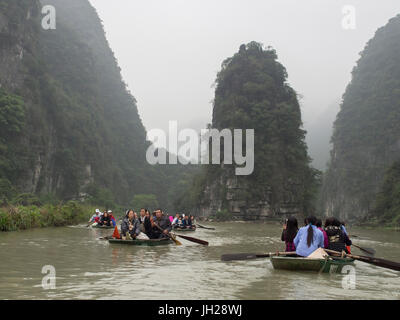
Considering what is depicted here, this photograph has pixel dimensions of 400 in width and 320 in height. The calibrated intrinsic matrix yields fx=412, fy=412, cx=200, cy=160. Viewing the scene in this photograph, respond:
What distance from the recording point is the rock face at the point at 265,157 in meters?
47.2

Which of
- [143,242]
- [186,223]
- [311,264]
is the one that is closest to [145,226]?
[143,242]

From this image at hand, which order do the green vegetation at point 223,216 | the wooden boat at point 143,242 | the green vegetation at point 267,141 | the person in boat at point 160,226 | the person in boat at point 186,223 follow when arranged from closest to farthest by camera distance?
the wooden boat at point 143,242 → the person in boat at point 160,226 → the person in boat at point 186,223 → the green vegetation at point 223,216 → the green vegetation at point 267,141

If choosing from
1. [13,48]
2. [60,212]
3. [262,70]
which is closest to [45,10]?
[13,48]

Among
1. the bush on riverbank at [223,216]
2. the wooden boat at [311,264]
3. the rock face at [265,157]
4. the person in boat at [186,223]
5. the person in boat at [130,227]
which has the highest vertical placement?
the rock face at [265,157]

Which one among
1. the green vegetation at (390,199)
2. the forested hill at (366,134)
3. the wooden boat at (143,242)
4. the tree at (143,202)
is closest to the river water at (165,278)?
the wooden boat at (143,242)

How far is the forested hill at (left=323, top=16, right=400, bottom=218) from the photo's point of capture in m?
63.4

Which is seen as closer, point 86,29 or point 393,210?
point 393,210

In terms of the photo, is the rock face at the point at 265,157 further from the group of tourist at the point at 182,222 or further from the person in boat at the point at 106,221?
the person in boat at the point at 106,221

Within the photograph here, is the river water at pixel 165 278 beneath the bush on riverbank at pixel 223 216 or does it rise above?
above

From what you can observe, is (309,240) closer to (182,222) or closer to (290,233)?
(290,233)

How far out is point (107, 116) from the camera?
92.1 meters

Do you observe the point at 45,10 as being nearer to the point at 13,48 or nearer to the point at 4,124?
the point at 13,48

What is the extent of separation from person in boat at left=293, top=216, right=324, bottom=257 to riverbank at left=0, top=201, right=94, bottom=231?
11883 millimetres

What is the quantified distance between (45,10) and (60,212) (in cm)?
7053
